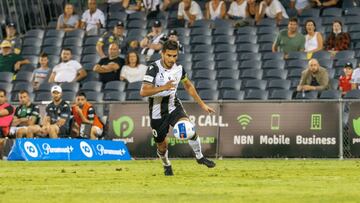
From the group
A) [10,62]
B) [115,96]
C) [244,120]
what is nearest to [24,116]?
[115,96]

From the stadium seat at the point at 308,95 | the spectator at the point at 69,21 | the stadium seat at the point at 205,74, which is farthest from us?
the spectator at the point at 69,21

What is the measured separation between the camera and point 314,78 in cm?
2578

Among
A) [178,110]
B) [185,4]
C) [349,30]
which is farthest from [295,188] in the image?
[185,4]

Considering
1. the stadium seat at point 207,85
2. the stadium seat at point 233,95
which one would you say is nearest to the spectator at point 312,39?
the stadium seat at point 233,95

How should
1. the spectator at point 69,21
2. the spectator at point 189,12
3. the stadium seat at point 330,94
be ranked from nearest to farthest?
the stadium seat at point 330,94, the spectator at point 189,12, the spectator at point 69,21

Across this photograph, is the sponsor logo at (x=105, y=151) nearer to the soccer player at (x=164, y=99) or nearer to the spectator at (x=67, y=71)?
the spectator at (x=67, y=71)

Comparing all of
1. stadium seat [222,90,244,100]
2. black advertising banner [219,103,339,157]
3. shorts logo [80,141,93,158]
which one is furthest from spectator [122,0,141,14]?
black advertising banner [219,103,339,157]

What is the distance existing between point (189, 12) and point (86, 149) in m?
7.09

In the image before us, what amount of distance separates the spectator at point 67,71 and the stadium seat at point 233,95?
191 inches

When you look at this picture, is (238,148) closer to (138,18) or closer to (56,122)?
(56,122)

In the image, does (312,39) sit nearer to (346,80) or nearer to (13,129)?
(346,80)

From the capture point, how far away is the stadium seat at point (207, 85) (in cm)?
2781

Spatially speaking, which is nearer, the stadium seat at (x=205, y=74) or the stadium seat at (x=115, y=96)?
the stadium seat at (x=115, y=96)

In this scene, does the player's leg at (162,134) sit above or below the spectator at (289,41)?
below
